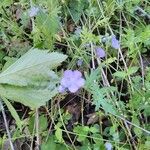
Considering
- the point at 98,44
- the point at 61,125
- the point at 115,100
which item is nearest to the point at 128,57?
the point at 98,44

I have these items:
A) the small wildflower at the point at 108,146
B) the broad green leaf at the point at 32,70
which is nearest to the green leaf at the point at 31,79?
the broad green leaf at the point at 32,70

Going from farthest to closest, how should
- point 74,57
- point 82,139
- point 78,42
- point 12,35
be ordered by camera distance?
point 12,35 < point 78,42 < point 74,57 < point 82,139

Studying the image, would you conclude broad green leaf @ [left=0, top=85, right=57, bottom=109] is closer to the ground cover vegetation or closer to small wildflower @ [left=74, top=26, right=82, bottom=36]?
the ground cover vegetation

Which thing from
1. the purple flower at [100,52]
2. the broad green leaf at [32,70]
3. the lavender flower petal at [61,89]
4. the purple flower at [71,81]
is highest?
the broad green leaf at [32,70]

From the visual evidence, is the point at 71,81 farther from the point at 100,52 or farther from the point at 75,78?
the point at 100,52

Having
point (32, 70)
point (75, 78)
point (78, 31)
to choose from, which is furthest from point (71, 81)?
point (78, 31)

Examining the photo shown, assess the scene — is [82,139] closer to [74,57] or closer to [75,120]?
[75,120]

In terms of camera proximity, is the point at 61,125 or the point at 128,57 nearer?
the point at 61,125

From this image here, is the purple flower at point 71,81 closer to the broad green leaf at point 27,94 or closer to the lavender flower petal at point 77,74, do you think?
the lavender flower petal at point 77,74
